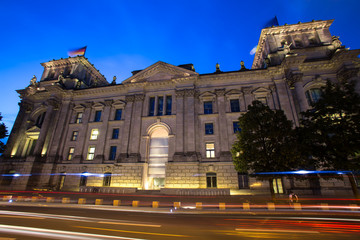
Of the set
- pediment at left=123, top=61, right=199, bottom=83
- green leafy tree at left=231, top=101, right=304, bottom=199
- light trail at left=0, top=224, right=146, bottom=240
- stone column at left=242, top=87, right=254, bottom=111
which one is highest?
pediment at left=123, top=61, right=199, bottom=83

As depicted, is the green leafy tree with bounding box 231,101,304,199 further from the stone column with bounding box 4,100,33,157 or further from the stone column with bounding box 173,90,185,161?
the stone column with bounding box 4,100,33,157

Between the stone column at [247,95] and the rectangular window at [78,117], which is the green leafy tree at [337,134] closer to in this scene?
the stone column at [247,95]

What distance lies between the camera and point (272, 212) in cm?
1184

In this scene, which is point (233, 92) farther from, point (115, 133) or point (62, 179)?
point (62, 179)

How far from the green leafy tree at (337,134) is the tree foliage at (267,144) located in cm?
209

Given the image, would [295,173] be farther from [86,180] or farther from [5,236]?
[86,180]

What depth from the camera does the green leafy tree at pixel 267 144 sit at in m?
15.6

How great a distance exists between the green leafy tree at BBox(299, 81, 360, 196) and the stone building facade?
28.8 feet

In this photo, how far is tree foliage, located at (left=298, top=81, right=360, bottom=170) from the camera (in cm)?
1477

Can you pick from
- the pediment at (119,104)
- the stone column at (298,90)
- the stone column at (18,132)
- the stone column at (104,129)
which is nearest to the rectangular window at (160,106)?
the pediment at (119,104)

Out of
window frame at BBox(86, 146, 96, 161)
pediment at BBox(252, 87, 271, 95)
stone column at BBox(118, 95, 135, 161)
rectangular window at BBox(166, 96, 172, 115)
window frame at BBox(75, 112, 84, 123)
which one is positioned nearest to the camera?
pediment at BBox(252, 87, 271, 95)

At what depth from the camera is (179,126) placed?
2831 centimetres

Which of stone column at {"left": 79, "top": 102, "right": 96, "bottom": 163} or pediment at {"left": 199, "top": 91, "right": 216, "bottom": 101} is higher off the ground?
pediment at {"left": 199, "top": 91, "right": 216, "bottom": 101}

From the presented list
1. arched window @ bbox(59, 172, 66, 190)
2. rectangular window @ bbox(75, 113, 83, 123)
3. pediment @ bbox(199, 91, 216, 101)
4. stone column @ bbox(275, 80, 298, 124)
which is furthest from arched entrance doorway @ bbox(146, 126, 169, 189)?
stone column @ bbox(275, 80, 298, 124)
